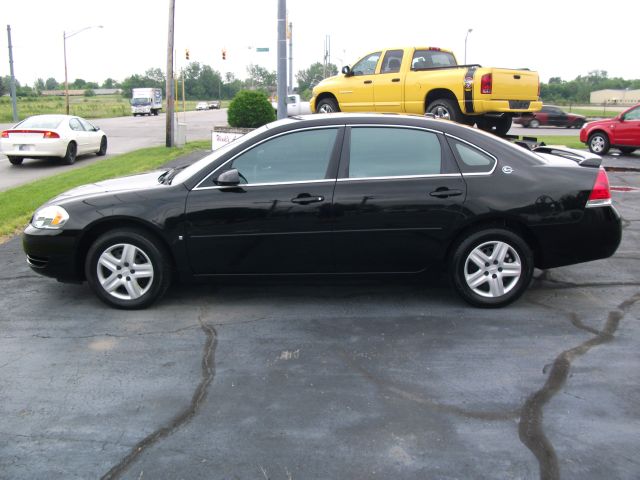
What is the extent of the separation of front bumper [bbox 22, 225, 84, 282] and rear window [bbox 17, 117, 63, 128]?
45.1 ft

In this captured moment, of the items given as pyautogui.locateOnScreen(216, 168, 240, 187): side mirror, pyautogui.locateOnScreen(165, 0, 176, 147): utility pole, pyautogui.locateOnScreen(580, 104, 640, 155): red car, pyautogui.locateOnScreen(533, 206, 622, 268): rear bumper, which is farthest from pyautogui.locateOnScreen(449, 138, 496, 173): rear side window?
pyautogui.locateOnScreen(165, 0, 176, 147): utility pole

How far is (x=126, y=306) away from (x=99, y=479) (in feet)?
8.39

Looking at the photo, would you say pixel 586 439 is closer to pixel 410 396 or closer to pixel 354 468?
pixel 410 396

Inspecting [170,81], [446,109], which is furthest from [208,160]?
[170,81]

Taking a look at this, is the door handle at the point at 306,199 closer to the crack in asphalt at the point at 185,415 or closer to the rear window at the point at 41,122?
the crack in asphalt at the point at 185,415

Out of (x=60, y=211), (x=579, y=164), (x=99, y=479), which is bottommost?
(x=99, y=479)

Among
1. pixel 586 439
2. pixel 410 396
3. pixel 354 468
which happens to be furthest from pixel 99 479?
pixel 586 439

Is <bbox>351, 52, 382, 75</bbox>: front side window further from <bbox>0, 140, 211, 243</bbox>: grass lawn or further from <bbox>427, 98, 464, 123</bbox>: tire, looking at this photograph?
<bbox>0, 140, 211, 243</bbox>: grass lawn

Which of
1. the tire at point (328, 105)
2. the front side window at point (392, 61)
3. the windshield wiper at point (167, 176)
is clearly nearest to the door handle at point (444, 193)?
the windshield wiper at point (167, 176)

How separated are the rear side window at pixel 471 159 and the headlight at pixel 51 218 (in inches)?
131

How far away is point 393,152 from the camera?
5.56 meters

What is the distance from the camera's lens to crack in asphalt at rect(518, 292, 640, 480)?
3.28 meters

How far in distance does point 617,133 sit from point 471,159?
1453 cm

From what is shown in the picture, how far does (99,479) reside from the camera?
3156mm
